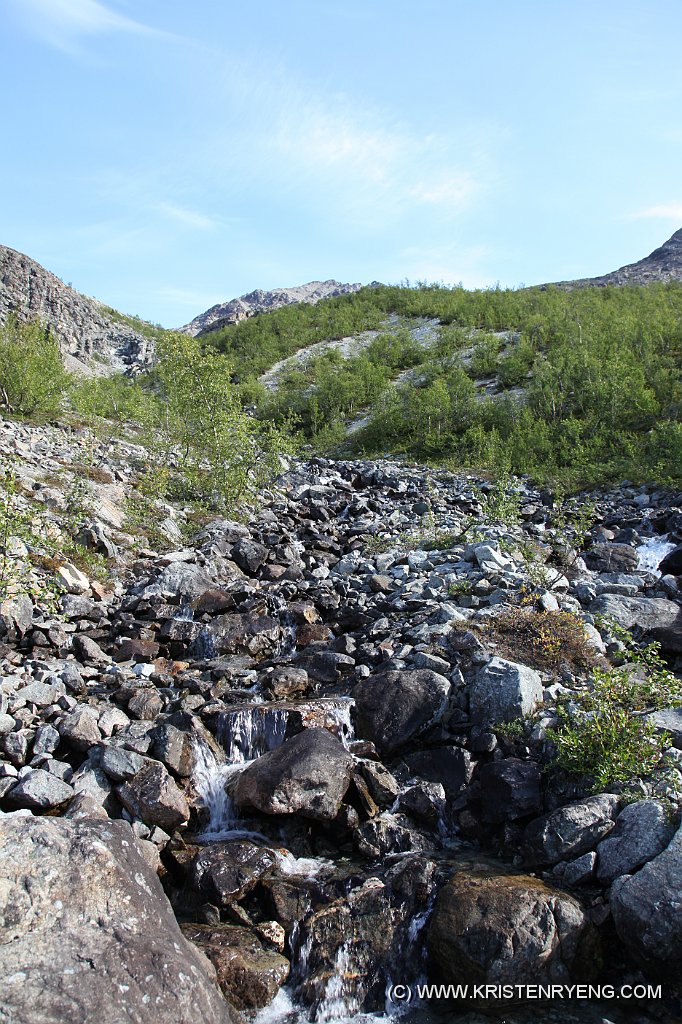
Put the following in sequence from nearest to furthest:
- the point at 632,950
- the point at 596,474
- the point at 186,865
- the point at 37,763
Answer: the point at 632,950 → the point at 186,865 → the point at 37,763 → the point at 596,474

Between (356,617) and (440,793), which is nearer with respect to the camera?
(440,793)

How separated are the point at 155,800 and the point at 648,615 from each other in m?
6.93

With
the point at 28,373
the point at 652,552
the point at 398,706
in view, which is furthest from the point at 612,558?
the point at 28,373

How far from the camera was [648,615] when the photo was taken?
29.9 feet

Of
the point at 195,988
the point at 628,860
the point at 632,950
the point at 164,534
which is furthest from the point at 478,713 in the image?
the point at 164,534

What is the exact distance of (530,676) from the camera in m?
7.20

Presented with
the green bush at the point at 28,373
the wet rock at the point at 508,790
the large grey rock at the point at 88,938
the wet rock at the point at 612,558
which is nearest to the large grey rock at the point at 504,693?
the wet rock at the point at 508,790

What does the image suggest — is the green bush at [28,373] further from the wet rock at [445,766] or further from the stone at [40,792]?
the wet rock at [445,766]

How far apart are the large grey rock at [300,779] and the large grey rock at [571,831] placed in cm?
182

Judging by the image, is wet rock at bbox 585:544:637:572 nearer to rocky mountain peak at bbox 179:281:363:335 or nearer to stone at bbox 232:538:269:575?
stone at bbox 232:538:269:575

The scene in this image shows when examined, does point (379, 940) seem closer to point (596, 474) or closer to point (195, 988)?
point (195, 988)

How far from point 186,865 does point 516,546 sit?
7775mm

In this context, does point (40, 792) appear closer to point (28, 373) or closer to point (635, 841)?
point (635, 841)

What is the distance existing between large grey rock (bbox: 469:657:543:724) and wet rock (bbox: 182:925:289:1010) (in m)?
3.18
